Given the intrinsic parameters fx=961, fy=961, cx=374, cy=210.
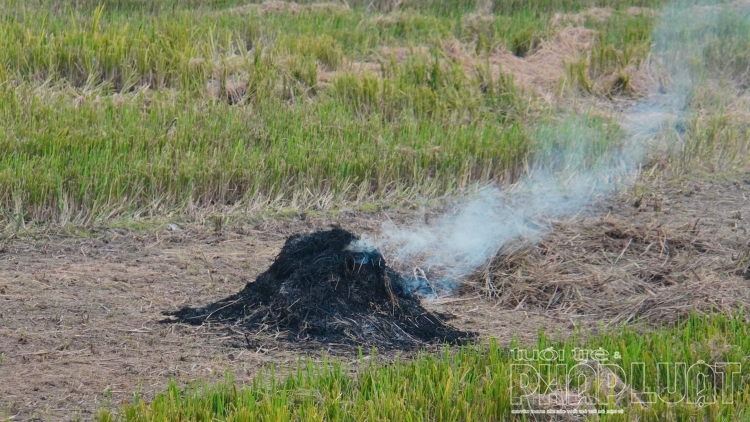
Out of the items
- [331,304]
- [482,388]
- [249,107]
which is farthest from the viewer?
[249,107]

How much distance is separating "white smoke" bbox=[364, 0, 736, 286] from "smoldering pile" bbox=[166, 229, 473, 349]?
839mm

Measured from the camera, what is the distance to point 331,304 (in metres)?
4.98

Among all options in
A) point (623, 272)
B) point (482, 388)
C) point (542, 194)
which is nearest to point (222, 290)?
point (482, 388)

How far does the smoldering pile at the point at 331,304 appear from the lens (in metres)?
4.87

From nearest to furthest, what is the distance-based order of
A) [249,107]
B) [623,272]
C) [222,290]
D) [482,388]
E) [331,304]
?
[482,388]
[331,304]
[222,290]
[623,272]
[249,107]

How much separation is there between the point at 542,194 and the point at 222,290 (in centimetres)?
308

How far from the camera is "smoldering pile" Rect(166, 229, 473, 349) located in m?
4.87

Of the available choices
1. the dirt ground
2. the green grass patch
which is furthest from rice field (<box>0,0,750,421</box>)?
the dirt ground

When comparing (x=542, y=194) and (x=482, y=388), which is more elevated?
(x=482, y=388)

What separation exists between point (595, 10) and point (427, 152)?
21.1 feet

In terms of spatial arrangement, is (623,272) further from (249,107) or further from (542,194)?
(249,107)

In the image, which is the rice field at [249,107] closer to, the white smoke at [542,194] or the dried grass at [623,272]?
the white smoke at [542,194]

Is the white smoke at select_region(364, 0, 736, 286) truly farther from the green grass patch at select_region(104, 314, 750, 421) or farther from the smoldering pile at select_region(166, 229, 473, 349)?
the green grass patch at select_region(104, 314, 750, 421)

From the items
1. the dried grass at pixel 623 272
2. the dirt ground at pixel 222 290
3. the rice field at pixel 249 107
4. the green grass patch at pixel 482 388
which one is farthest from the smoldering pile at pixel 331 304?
the rice field at pixel 249 107
